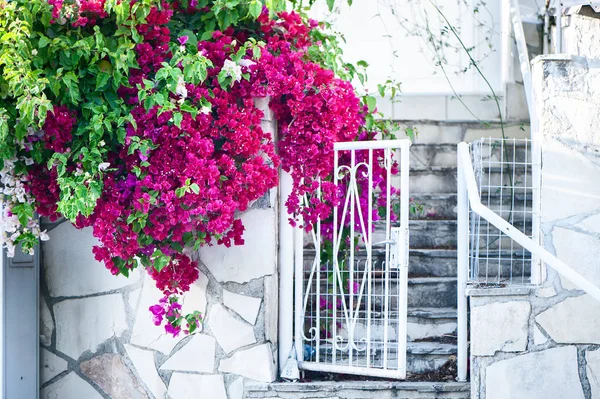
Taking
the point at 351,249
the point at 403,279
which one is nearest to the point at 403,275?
the point at 403,279

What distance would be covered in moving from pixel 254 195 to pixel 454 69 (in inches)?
131

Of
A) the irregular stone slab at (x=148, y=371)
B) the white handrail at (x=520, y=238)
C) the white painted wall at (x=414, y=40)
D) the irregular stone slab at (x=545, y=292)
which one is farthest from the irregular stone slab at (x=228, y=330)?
the white painted wall at (x=414, y=40)

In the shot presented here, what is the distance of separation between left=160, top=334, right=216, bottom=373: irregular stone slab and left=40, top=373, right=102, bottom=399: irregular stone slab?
472 millimetres

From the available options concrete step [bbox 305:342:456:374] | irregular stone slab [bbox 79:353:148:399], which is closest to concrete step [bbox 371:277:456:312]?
concrete step [bbox 305:342:456:374]

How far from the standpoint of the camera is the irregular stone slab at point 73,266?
183 inches

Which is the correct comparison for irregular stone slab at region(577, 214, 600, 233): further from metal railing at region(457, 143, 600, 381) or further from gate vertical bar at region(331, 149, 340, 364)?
gate vertical bar at region(331, 149, 340, 364)

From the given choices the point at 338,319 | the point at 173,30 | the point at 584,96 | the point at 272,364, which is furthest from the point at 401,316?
the point at 173,30


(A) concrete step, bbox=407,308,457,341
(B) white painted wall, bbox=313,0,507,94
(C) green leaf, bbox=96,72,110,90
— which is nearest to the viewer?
(C) green leaf, bbox=96,72,110,90

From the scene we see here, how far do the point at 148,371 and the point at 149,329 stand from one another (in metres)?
0.22

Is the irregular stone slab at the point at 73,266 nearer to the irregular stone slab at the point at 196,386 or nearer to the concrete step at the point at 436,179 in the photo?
the irregular stone slab at the point at 196,386

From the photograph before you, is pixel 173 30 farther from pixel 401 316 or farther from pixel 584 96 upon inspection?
pixel 584 96

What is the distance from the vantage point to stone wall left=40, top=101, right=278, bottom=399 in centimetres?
444

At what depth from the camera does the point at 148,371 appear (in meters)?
4.57

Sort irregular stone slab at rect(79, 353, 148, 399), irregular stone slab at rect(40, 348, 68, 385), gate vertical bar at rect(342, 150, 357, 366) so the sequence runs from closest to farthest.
Answer: 1. gate vertical bar at rect(342, 150, 357, 366)
2. irregular stone slab at rect(79, 353, 148, 399)
3. irregular stone slab at rect(40, 348, 68, 385)
